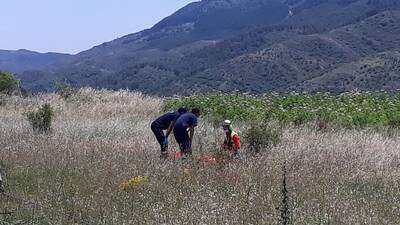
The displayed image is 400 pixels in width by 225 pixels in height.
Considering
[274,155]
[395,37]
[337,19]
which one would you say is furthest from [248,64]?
[274,155]

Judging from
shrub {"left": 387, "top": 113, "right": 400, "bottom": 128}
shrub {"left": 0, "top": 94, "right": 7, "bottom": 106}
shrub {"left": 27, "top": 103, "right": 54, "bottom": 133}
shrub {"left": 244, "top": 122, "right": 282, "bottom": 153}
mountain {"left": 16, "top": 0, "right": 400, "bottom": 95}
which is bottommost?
mountain {"left": 16, "top": 0, "right": 400, "bottom": 95}

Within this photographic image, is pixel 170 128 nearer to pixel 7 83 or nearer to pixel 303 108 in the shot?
Result: pixel 303 108

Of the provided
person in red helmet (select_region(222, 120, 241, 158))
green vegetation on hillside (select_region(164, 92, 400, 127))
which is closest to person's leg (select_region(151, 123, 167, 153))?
person in red helmet (select_region(222, 120, 241, 158))

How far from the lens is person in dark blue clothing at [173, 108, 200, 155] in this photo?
11594 millimetres

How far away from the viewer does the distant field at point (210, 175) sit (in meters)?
7.16

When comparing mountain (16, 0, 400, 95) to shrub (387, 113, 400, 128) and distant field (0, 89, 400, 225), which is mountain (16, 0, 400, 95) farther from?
distant field (0, 89, 400, 225)

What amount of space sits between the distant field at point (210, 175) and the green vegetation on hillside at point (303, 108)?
0.22 ft

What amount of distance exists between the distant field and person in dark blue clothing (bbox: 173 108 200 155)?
0.28 metres

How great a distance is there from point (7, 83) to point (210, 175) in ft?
67.7

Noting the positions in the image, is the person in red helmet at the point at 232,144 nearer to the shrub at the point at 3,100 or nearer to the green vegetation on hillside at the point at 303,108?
the green vegetation on hillside at the point at 303,108

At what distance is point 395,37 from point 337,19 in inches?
1574

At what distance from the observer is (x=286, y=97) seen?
2127cm

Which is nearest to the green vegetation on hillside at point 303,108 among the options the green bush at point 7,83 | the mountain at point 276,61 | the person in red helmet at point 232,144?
the person in red helmet at point 232,144

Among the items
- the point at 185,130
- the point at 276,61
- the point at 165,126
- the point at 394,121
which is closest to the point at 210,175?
the point at 185,130
